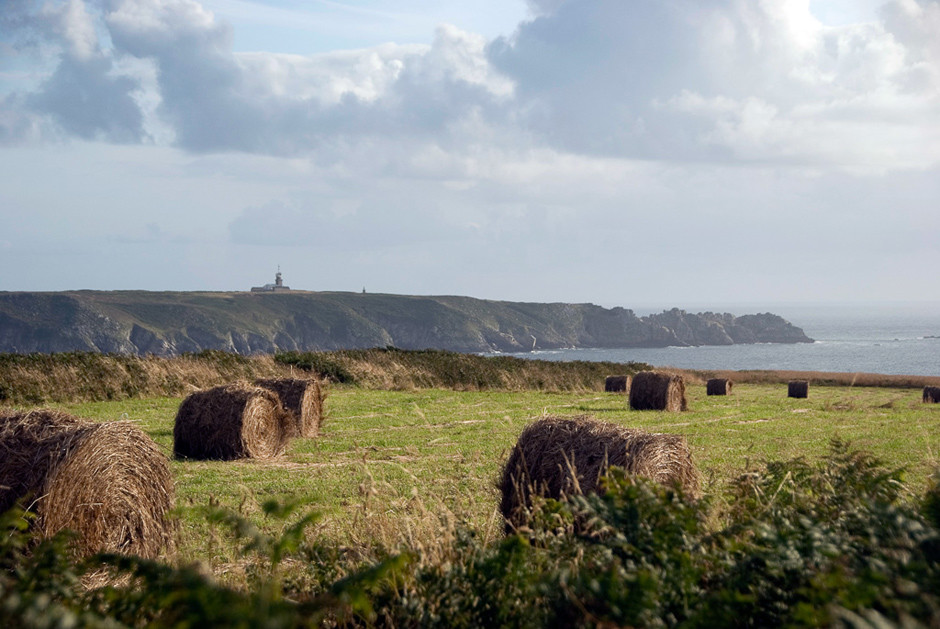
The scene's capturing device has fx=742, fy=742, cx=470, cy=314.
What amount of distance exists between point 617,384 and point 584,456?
87.0ft

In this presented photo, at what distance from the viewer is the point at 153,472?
8.12 m

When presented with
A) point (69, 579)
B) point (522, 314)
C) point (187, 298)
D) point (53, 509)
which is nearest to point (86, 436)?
point (53, 509)

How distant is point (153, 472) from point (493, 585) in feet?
17.9

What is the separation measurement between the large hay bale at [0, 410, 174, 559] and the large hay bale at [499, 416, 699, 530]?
11.7 ft

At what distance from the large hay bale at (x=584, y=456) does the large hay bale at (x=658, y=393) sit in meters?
16.0

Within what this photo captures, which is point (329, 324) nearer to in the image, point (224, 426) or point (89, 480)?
point (224, 426)

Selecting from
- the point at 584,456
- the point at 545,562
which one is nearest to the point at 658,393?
the point at 584,456

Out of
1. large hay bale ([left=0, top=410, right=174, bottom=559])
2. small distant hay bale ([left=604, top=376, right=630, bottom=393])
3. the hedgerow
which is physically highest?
the hedgerow

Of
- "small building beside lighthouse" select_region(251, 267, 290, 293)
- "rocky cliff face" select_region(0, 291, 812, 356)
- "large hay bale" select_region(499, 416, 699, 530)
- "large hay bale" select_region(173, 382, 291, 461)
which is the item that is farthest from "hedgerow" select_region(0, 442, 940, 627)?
"small building beside lighthouse" select_region(251, 267, 290, 293)

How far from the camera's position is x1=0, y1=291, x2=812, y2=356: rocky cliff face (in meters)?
92.1

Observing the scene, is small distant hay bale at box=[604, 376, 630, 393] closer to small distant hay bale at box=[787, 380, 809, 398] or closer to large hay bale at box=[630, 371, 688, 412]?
small distant hay bale at box=[787, 380, 809, 398]

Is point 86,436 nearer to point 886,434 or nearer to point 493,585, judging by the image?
point 493,585

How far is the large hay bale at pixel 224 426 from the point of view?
46.4 feet

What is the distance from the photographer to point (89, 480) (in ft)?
24.0
